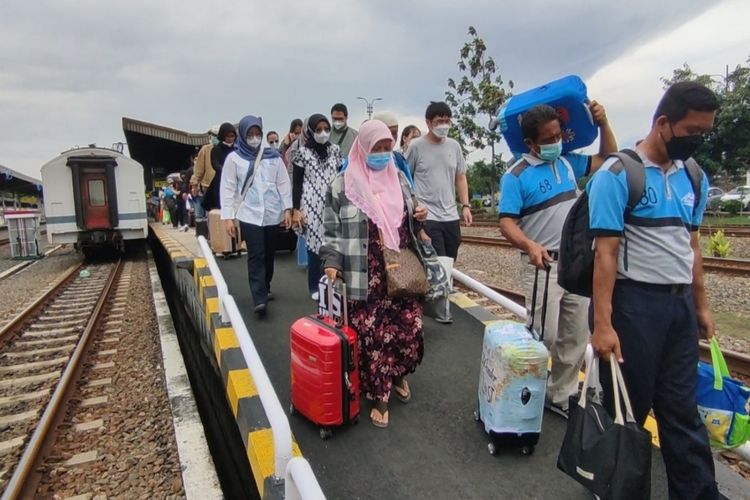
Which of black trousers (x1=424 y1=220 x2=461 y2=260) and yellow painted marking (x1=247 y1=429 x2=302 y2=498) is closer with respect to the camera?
yellow painted marking (x1=247 y1=429 x2=302 y2=498)

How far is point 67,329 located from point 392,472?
21.7 feet

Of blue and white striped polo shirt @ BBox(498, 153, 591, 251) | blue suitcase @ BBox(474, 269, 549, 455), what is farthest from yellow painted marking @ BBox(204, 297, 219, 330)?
blue and white striped polo shirt @ BBox(498, 153, 591, 251)

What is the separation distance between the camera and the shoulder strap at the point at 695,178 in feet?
6.74

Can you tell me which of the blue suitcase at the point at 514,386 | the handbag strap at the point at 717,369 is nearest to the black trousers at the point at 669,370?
the handbag strap at the point at 717,369

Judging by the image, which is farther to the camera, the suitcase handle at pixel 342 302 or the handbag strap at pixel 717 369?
the suitcase handle at pixel 342 302

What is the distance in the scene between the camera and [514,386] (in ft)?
8.18

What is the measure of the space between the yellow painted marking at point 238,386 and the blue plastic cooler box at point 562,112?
2.27 m

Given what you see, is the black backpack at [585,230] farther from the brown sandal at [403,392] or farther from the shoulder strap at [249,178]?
the shoulder strap at [249,178]

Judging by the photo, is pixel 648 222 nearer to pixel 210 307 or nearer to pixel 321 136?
pixel 321 136

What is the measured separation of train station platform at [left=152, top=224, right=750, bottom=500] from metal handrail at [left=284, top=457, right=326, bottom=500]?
58cm

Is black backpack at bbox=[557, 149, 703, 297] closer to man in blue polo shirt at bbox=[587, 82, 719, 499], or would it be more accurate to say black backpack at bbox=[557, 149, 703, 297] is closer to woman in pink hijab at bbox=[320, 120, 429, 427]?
man in blue polo shirt at bbox=[587, 82, 719, 499]

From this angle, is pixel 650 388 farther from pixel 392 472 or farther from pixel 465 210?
pixel 465 210

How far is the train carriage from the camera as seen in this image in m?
12.4

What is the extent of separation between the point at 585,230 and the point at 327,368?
145cm
